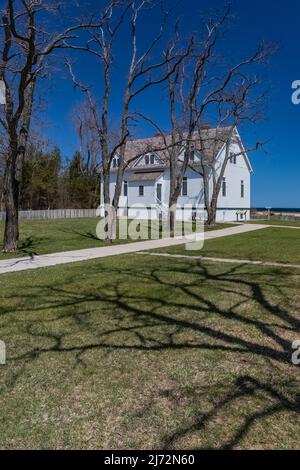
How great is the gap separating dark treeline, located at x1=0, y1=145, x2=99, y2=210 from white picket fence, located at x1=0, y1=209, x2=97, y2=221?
3.87 meters

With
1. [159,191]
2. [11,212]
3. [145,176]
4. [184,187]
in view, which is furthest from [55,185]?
[11,212]

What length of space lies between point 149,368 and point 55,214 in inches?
1231

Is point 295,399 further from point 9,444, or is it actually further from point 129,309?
point 129,309

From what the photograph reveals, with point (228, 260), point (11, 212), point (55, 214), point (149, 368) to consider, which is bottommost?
point (149, 368)

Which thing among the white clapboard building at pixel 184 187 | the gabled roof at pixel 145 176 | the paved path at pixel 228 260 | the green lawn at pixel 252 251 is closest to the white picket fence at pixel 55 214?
the white clapboard building at pixel 184 187

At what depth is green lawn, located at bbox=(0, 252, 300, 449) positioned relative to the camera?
2.63m

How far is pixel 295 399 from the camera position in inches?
119

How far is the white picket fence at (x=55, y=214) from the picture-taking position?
103ft

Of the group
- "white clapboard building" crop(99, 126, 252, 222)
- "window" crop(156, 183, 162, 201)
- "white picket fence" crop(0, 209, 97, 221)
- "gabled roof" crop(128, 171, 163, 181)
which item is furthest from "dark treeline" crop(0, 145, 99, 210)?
"window" crop(156, 183, 162, 201)

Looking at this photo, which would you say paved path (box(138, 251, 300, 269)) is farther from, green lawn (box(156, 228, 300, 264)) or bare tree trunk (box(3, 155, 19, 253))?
bare tree trunk (box(3, 155, 19, 253))

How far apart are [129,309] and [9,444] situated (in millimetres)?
3054

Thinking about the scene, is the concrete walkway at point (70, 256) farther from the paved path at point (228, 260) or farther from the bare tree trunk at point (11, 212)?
the bare tree trunk at point (11, 212)

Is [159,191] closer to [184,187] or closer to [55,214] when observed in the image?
[184,187]

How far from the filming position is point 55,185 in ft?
129
